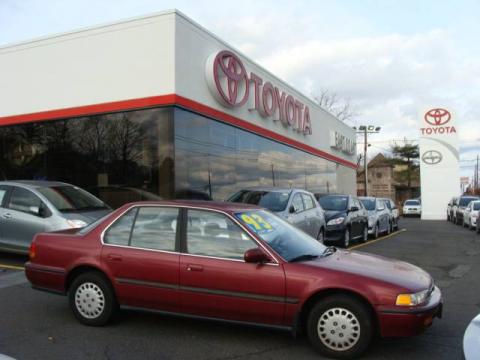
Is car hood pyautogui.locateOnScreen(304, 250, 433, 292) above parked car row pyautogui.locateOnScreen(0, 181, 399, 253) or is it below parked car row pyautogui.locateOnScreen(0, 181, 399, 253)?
below

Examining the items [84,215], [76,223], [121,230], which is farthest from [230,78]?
[121,230]

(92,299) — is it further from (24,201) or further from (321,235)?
(321,235)

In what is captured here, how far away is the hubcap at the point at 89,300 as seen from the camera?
5422 millimetres

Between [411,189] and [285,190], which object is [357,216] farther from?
[411,189]

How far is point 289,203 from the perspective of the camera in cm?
1090

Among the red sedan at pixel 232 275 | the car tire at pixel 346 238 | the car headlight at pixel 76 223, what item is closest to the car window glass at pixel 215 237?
the red sedan at pixel 232 275

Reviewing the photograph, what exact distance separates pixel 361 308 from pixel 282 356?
33.1 inches

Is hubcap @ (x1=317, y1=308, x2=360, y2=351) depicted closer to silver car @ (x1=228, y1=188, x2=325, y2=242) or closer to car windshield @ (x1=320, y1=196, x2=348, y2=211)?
silver car @ (x1=228, y1=188, x2=325, y2=242)

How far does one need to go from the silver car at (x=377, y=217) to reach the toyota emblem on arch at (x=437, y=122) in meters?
18.7

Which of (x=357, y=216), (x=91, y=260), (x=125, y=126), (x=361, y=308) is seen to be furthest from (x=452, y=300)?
(x=125, y=126)

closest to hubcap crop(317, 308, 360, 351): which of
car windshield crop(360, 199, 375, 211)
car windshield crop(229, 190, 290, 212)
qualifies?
car windshield crop(229, 190, 290, 212)

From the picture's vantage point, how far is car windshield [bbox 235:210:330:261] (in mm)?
Answer: 5066

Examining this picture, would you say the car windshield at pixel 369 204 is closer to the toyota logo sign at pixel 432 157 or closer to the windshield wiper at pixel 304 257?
the windshield wiper at pixel 304 257

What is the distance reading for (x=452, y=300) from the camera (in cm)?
694
